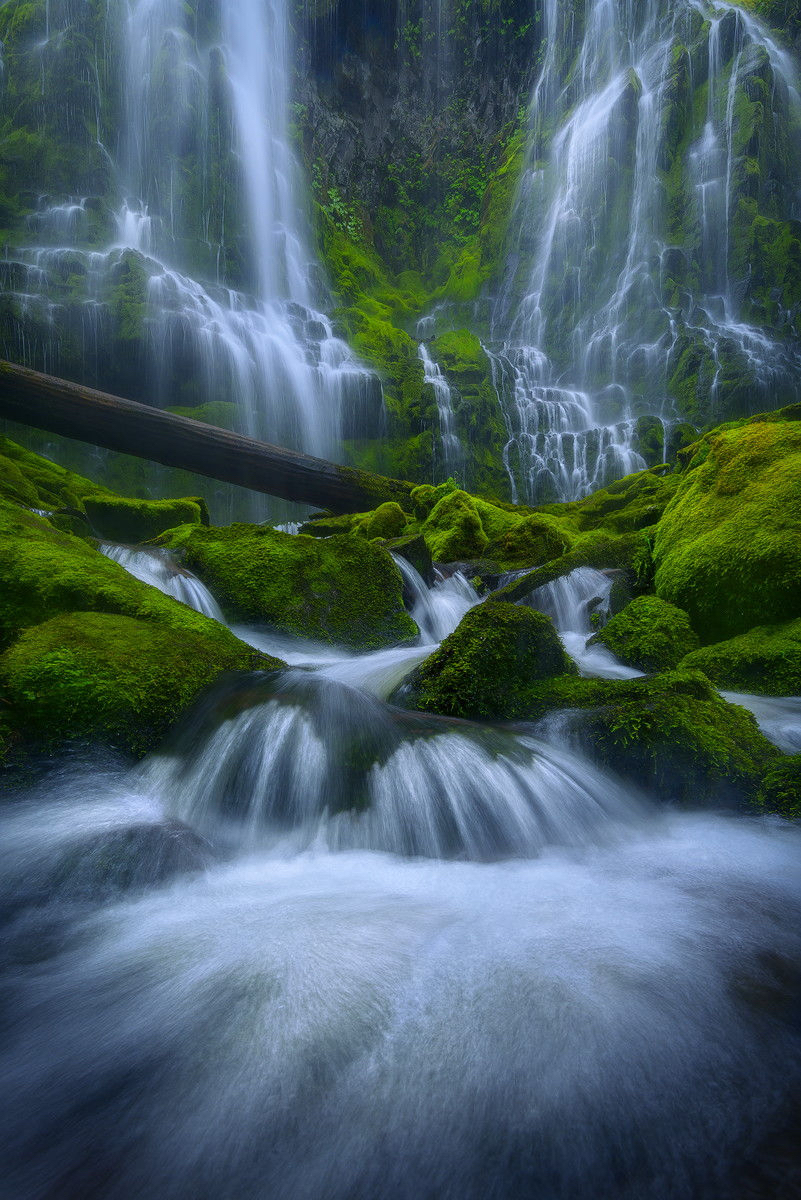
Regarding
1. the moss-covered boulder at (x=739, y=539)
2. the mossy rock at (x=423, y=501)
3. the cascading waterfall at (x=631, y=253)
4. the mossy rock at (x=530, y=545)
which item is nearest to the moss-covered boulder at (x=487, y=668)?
the moss-covered boulder at (x=739, y=539)

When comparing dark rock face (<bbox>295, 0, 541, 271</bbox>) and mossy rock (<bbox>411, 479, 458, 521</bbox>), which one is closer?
mossy rock (<bbox>411, 479, 458, 521</bbox>)

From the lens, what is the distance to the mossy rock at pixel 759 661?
13.5 feet

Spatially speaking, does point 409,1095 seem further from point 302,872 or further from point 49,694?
point 49,694

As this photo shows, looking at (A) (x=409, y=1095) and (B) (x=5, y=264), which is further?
(B) (x=5, y=264)

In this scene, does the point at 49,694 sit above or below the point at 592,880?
above

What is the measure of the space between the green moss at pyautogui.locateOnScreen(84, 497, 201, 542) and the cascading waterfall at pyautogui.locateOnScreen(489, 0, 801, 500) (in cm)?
1637

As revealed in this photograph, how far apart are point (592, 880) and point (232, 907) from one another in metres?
1.49

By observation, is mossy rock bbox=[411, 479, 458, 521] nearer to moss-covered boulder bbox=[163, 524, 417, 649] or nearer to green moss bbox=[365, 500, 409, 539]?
green moss bbox=[365, 500, 409, 539]

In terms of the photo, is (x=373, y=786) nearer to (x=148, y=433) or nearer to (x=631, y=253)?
(x=148, y=433)

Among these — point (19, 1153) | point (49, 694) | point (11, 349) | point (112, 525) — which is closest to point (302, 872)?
point (19, 1153)

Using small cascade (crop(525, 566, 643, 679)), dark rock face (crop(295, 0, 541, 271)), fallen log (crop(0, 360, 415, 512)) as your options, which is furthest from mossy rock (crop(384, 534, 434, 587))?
dark rock face (crop(295, 0, 541, 271))

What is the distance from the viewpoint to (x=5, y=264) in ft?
54.9

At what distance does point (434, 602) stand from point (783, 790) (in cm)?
523

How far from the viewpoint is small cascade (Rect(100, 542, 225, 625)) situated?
6.04 meters
